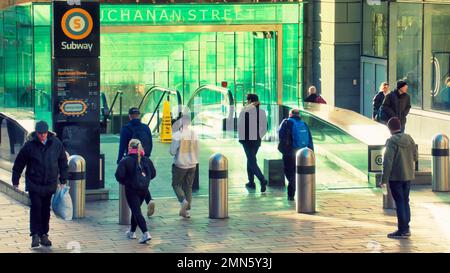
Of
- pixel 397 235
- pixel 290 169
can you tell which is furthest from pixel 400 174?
pixel 290 169

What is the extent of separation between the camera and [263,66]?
32.9 meters

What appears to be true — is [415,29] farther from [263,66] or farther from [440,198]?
[440,198]

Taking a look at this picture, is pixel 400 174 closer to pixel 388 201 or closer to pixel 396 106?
pixel 388 201

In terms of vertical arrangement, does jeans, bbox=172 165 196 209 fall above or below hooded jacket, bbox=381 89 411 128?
below

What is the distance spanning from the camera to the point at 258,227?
1730 cm

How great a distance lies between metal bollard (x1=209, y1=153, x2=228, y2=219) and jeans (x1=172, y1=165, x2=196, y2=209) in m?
0.34

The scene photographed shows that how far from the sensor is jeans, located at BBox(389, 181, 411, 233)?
644 inches

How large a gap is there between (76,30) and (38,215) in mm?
4834

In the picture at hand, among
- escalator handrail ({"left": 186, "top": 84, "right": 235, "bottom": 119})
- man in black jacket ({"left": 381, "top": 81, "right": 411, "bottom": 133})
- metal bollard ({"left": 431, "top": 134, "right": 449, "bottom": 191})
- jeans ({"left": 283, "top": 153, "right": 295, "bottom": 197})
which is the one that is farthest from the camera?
escalator handrail ({"left": 186, "top": 84, "right": 235, "bottom": 119})

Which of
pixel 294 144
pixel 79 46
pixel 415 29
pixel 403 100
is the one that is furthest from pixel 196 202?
pixel 415 29

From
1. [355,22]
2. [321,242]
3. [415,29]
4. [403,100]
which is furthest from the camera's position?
[355,22]

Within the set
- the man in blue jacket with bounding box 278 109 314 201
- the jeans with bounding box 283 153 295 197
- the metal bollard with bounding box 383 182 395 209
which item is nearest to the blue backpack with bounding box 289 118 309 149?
the man in blue jacket with bounding box 278 109 314 201

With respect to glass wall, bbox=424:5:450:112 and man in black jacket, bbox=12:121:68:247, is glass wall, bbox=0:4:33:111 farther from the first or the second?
glass wall, bbox=424:5:450:112
